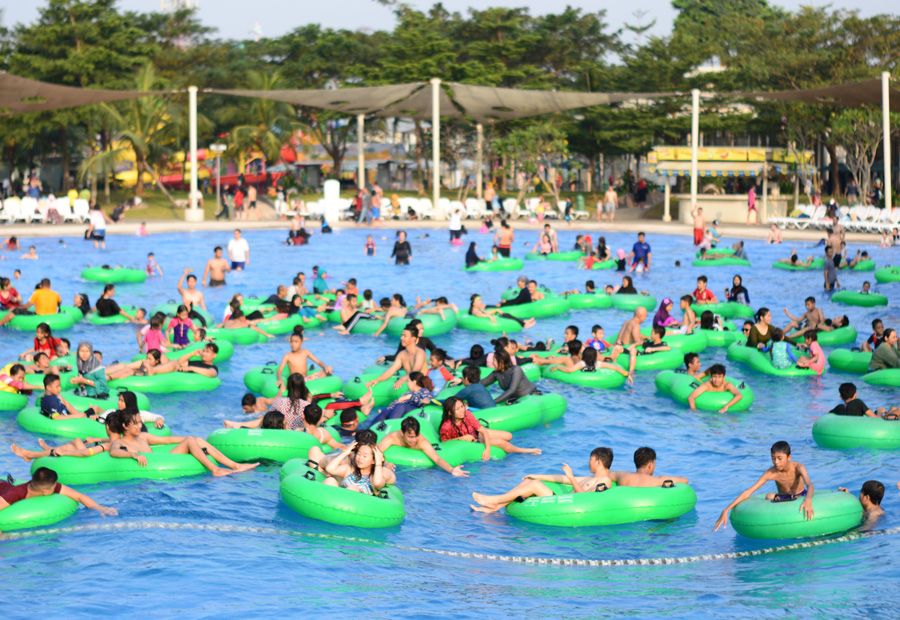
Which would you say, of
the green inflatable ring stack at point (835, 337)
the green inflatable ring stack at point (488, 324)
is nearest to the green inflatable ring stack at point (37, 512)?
the green inflatable ring stack at point (488, 324)

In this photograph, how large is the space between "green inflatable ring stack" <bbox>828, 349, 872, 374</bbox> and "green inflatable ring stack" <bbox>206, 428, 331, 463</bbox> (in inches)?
312

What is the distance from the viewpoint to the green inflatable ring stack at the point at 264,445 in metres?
9.80

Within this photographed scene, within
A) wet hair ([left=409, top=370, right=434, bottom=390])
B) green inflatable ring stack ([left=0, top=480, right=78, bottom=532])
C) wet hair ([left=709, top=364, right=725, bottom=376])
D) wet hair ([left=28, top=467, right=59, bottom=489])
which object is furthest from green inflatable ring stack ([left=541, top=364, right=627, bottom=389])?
wet hair ([left=28, top=467, right=59, bottom=489])

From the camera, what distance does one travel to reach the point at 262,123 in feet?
142

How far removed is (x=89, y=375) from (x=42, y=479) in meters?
3.72

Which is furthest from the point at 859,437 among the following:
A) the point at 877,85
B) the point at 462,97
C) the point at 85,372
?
the point at 462,97

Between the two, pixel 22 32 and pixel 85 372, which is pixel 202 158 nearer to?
pixel 22 32

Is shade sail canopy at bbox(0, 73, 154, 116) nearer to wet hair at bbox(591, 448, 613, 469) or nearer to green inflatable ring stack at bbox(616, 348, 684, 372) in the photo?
green inflatable ring stack at bbox(616, 348, 684, 372)

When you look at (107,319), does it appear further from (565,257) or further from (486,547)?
(565,257)

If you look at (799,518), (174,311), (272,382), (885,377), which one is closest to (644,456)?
(799,518)

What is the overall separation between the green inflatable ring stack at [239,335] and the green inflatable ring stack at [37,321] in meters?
2.60

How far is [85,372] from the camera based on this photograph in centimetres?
1190

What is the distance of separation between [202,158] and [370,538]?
46206 mm

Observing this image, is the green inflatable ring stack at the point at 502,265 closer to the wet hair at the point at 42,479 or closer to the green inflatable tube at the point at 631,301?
the green inflatable tube at the point at 631,301
